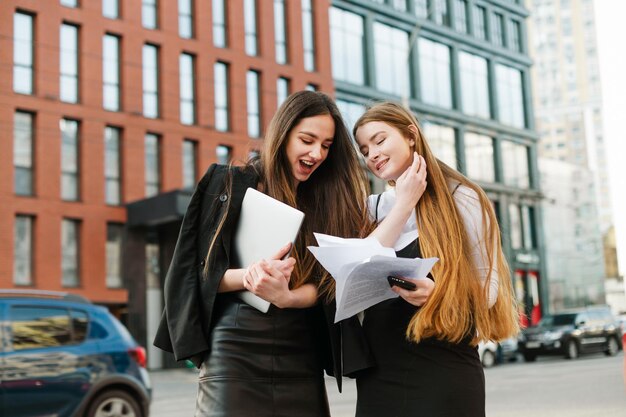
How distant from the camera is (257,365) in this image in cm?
276

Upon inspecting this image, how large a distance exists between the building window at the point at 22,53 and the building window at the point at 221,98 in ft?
26.7

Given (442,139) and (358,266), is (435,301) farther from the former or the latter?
(442,139)

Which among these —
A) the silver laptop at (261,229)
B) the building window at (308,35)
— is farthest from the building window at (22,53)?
the silver laptop at (261,229)

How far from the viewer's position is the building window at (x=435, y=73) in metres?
47.8

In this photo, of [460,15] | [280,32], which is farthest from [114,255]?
[460,15]

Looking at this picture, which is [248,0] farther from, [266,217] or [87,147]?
[266,217]

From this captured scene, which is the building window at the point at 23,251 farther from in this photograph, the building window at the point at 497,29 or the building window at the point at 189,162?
the building window at the point at 497,29

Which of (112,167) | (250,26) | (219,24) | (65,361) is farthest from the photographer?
(250,26)

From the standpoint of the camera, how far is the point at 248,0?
37.8 m

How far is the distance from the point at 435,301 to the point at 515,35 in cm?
5658

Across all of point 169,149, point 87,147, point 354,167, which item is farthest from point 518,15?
point 354,167

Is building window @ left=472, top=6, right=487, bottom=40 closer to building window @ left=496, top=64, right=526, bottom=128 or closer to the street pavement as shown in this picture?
building window @ left=496, top=64, right=526, bottom=128

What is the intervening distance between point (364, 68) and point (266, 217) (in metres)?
41.3

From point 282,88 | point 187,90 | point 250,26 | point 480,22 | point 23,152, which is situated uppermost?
point 480,22
